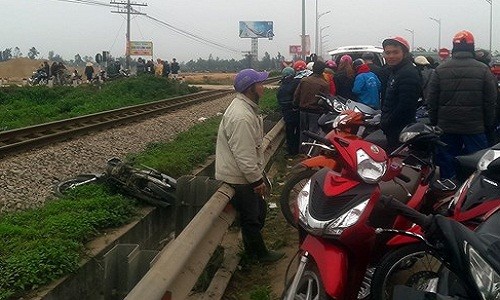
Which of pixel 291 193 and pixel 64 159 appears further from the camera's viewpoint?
pixel 64 159

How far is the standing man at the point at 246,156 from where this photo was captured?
206 inches

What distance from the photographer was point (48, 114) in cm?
1962

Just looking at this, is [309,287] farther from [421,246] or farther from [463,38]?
[463,38]

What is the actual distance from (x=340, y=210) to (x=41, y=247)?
2305 millimetres

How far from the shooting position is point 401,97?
6633 mm

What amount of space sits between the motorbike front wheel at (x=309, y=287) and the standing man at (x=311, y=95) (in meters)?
5.98

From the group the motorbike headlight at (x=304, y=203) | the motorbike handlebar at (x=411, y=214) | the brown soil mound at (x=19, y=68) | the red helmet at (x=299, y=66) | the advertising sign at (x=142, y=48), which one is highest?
the advertising sign at (x=142, y=48)

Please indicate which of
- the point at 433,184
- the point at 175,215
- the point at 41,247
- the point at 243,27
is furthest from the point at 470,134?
the point at 243,27

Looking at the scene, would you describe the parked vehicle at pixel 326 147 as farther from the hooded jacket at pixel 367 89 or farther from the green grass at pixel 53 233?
the green grass at pixel 53 233

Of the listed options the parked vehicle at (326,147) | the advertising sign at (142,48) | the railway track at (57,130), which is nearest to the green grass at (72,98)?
the railway track at (57,130)

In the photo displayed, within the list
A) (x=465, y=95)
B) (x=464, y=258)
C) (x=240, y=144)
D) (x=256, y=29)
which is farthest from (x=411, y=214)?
(x=256, y=29)

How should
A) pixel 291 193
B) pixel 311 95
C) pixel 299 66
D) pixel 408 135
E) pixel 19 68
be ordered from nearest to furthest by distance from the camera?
1. pixel 408 135
2. pixel 291 193
3. pixel 311 95
4. pixel 299 66
5. pixel 19 68

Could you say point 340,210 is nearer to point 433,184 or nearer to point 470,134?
point 433,184

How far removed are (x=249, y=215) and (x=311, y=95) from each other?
479 centimetres
